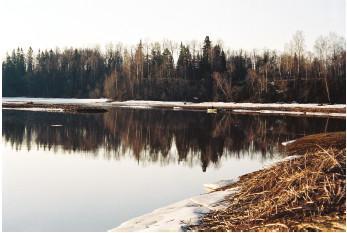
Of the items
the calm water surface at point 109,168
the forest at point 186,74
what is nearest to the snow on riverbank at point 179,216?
the calm water surface at point 109,168

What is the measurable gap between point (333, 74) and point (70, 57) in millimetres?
76019

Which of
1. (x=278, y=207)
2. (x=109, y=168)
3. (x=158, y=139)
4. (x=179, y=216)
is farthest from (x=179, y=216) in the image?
(x=158, y=139)

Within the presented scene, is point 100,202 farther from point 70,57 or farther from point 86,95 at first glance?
point 70,57

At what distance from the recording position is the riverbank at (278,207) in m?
6.75

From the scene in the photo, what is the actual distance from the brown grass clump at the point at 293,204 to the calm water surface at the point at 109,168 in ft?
11.6

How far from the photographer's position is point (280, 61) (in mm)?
86812

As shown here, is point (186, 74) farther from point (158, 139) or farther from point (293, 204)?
point (293, 204)

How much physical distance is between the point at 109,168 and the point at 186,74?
257 ft

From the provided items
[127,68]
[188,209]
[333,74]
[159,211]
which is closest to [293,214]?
[188,209]

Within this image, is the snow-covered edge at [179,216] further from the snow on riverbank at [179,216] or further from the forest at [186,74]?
the forest at [186,74]

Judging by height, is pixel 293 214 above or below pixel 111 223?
above

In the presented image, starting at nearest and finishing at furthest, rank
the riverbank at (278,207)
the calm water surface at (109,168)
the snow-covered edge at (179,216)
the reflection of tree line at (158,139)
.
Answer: the riverbank at (278,207)
the snow-covered edge at (179,216)
the calm water surface at (109,168)
the reflection of tree line at (158,139)

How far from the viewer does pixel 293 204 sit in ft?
24.0

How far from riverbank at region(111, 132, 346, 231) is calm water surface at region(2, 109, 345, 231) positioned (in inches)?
87.2
